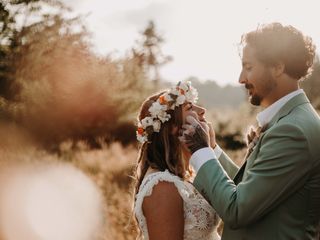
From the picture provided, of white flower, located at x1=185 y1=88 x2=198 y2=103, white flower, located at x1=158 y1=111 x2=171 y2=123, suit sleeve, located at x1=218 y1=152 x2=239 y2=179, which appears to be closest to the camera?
white flower, located at x1=158 y1=111 x2=171 y2=123

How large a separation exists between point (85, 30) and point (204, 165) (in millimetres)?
15338

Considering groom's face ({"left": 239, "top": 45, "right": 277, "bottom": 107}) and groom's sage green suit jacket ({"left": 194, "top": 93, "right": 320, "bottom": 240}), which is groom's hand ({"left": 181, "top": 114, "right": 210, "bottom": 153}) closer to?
groom's sage green suit jacket ({"left": 194, "top": 93, "right": 320, "bottom": 240})

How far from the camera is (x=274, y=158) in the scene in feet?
8.77

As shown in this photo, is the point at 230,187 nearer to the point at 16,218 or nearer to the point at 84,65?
the point at 16,218

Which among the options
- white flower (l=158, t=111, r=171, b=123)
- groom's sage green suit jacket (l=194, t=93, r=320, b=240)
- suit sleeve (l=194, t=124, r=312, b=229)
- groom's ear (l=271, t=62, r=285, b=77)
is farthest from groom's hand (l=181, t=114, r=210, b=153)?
white flower (l=158, t=111, r=171, b=123)

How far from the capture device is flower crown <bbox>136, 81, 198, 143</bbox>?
370cm

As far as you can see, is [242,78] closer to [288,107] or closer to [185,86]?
[288,107]

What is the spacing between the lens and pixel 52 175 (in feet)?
34.3

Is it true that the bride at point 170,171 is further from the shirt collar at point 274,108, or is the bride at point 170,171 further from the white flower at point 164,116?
the shirt collar at point 274,108

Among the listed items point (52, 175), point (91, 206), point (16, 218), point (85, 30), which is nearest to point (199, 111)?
point (91, 206)

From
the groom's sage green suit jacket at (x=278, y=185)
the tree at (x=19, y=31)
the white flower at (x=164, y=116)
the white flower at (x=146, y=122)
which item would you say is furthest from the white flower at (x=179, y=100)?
the tree at (x=19, y=31)

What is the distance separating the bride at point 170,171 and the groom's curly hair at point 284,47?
0.87 meters

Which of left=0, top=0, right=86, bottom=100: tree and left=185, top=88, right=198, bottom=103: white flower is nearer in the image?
left=185, top=88, right=198, bottom=103: white flower

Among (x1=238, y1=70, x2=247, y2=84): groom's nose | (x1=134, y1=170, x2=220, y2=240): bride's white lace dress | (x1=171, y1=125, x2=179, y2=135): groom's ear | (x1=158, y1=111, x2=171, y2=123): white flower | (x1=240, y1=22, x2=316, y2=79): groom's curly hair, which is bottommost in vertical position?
(x1=134, y1=170, x2=220, y2=240): bride's white lace dress
